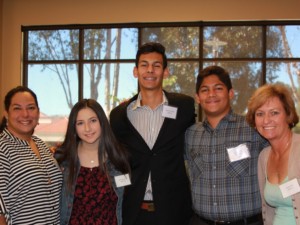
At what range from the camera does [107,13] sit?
749cm

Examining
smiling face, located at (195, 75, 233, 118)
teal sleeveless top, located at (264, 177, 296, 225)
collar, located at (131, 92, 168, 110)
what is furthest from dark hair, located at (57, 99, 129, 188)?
teal sleeveless top, located at (264, 177, 296, 225)

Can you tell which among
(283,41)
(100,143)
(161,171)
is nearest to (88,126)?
(100,143)

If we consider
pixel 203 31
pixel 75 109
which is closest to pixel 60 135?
pixel 203 31

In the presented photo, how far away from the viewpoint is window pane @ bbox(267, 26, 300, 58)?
730cm

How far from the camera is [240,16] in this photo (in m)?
7.19

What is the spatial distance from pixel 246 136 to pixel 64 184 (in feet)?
4.36

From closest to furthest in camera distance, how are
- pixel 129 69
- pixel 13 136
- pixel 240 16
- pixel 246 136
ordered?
pixel 13 136 < pixel 246 136 < pixel 240 16 < pixel 129 69

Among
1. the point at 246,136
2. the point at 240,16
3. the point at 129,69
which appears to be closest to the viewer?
the point at 246,136

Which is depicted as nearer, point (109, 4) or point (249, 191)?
point (249, 191)

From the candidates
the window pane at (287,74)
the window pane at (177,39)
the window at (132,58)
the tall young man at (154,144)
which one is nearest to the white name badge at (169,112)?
the tall young man at (154,144)

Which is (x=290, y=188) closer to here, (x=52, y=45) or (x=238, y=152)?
(x=238, y=152)

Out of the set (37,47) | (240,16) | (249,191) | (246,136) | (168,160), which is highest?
(240,16)

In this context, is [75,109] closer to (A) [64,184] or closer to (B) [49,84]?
(A) [64,184]

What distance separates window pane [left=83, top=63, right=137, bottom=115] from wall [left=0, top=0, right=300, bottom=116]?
3.25 ft
